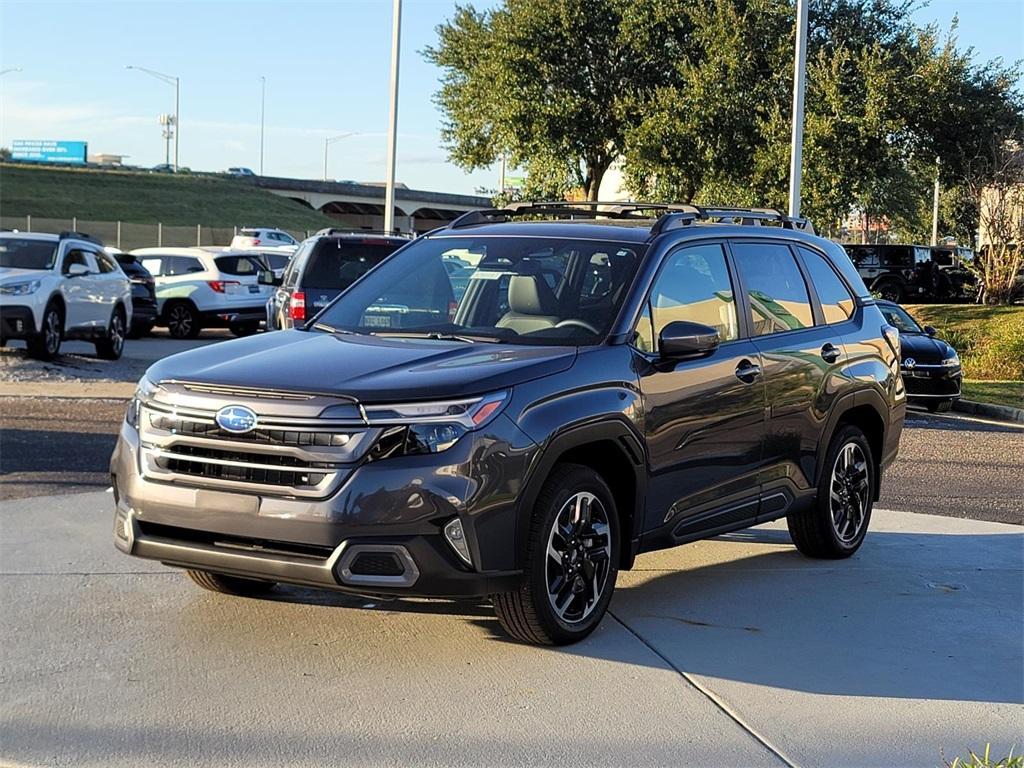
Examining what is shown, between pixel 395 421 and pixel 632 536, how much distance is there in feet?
4.79

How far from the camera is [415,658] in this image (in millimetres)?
5613

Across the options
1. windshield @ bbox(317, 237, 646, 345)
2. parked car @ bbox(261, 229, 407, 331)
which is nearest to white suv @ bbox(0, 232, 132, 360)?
parked car @ bbox(261, 229, 407, 331)

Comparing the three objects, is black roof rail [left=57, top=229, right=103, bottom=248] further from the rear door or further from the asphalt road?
the rear door

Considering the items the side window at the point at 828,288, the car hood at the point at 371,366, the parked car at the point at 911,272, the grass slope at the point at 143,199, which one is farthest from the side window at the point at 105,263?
the grass slope at the point at 143,199

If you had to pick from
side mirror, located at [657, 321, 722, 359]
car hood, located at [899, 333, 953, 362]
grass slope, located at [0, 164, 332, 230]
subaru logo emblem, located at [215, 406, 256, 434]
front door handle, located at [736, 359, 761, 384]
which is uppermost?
grass slope, located at [0, 164, 332, 230]

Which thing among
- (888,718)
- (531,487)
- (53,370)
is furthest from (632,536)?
(53,370)

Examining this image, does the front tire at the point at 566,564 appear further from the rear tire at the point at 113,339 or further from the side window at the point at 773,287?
the rear tire at the point at 113,339

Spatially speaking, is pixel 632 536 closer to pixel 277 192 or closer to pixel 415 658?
pixel 415 658

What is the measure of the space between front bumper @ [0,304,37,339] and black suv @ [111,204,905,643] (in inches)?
462

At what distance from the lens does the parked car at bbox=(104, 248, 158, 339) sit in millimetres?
25031

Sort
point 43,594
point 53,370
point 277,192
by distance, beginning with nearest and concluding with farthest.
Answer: point 43,594 < point 53,370 < point 277,192

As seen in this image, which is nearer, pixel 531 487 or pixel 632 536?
pixel 531 487

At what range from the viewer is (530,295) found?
6457 millimetres

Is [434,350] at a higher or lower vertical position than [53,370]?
higher
